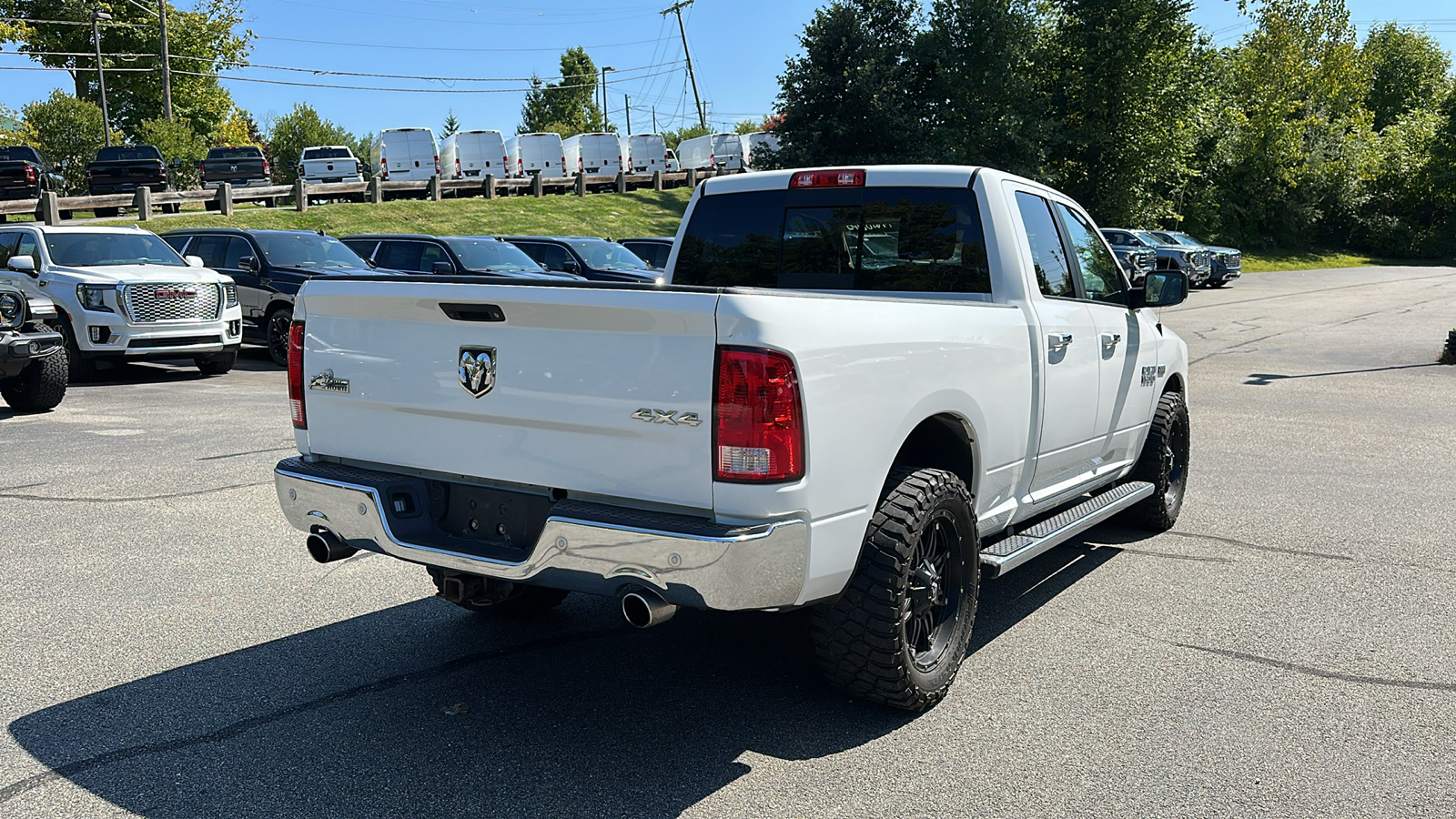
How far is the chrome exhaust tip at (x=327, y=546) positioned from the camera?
13.3ft

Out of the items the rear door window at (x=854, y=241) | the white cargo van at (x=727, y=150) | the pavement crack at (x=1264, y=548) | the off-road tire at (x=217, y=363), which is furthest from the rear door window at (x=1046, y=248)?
the white cargo van at (x=727, y=150)

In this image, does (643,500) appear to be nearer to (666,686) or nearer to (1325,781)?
(666,686)

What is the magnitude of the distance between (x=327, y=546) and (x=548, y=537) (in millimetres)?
1072

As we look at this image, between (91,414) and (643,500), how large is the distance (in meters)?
9.66

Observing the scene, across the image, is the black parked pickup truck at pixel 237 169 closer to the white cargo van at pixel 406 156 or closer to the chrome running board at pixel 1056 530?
the white cargo van at pixel 406 156

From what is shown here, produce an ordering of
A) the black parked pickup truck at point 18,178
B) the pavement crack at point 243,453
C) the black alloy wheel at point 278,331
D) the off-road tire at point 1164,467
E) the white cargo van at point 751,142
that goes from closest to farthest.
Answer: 1. the off-road tire at point 1164,467
2. the pavement crack at point 243,453
3. the black alloy wheel at point 278,331
4. the black parked pickup truck at point 18,178
5. the white cargo van at point 751,142

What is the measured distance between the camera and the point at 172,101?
187ft

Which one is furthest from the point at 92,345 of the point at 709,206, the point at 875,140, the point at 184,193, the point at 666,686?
the point at 875,140

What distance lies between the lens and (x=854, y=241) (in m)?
5.12

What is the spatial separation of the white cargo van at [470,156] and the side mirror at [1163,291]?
3851 cm

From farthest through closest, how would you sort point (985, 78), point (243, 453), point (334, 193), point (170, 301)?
point (985, 78)
point (334, 193)
point (170, 301)
point (243, 453)

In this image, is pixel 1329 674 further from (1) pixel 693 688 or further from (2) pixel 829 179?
(2) pixel 829 179

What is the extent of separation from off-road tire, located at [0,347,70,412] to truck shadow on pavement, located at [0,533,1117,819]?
7599 millimetres

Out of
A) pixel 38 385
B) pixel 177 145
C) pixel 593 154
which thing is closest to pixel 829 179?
pixel 38 385
